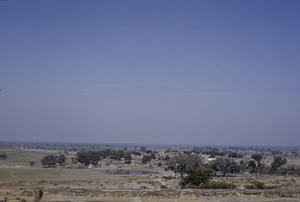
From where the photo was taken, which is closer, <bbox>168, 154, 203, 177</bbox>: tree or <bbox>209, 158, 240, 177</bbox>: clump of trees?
<bbox>168, 154, 203, 177</bbox>: tree

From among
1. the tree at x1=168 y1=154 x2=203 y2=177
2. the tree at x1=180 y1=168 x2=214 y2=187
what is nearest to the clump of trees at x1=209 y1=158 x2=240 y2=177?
the tree at x1=168 y1=154 x2=203 y2=177

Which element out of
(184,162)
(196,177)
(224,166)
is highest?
(196,177)

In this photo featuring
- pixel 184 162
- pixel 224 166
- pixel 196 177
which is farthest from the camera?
pixel 224 166

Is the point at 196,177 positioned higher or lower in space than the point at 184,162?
higher

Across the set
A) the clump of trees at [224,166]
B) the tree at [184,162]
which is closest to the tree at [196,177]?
the tree at [184,162]

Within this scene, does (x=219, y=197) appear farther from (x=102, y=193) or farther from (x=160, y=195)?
(x=102, y=193)

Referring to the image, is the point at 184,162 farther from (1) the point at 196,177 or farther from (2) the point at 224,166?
(1) the point at 196,177

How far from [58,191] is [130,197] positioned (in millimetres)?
3301

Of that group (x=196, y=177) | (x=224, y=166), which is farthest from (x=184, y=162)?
(x=196, y=177)

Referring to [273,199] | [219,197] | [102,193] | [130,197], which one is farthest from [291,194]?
[102,193]

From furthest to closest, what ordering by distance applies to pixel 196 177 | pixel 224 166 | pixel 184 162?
1. pixel 224 166
2. pixel 184 162
3. pixel 196 177

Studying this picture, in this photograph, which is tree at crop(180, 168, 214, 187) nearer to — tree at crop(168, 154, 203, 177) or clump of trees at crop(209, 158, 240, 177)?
tree at crop(168, 154, 203, 177)

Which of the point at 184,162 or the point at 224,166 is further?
the point at 224,166

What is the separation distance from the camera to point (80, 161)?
87062mm
